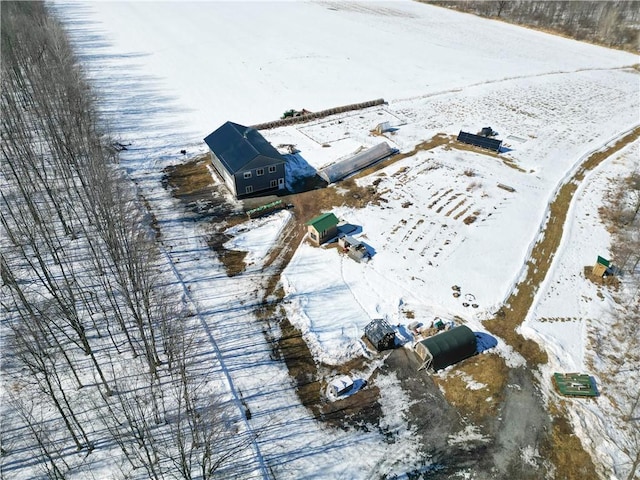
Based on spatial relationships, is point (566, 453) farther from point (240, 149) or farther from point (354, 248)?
point (240, 149)

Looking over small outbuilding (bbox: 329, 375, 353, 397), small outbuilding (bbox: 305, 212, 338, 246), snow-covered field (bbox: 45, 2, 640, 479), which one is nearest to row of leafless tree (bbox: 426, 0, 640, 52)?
snow-covered field (bbox: 45, 2, 640, 479)

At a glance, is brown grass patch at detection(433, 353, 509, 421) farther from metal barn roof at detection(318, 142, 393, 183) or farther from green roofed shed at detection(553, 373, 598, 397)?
metal barn roof at detection(318, 142, 393, 183)

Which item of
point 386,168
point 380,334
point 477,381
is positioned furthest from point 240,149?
point 477,381

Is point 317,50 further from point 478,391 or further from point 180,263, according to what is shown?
point 478,391

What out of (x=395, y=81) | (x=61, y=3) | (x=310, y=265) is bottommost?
(x=310, y=265)

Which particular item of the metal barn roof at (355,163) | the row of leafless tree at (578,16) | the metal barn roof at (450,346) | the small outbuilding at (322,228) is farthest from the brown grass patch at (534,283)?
the row of leafless tree at (578,16)


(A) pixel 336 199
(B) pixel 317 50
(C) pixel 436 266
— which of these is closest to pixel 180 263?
(A) pixel 336 199
